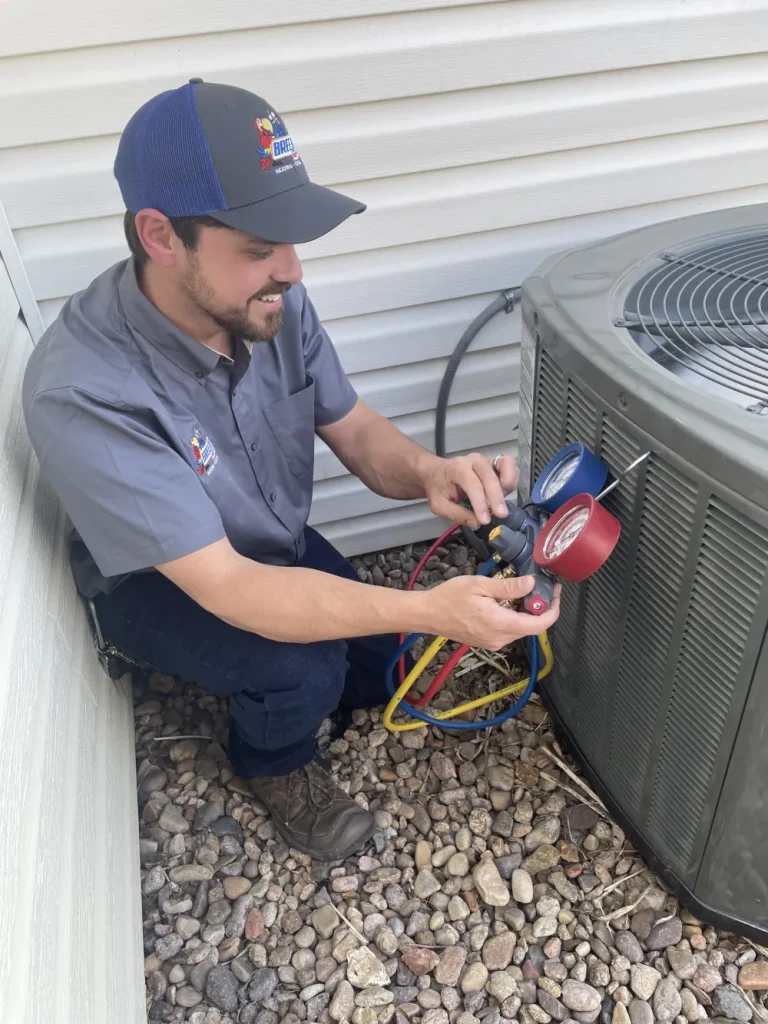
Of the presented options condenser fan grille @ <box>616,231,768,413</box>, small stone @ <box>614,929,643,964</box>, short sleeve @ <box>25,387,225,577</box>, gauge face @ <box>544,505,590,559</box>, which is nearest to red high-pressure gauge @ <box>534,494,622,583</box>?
gauge face @ <box>544,505,590,559</box>

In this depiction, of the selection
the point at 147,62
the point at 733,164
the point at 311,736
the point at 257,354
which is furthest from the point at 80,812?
the point at 733,164

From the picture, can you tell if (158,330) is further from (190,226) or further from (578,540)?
(578,540)

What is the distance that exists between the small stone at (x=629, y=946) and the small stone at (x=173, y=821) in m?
0.95

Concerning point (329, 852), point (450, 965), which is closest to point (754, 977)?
point (450, 965)

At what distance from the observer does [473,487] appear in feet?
5.02

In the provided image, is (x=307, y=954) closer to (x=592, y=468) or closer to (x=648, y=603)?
(x=648, y=603)

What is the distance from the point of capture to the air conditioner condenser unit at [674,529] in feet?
3.72

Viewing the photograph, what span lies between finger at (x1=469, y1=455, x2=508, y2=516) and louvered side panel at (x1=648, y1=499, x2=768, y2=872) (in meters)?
0.38

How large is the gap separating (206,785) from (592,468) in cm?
120

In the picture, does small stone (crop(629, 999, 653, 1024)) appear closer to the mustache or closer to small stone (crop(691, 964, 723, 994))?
small stone (crop(691, 964, 723, 994))

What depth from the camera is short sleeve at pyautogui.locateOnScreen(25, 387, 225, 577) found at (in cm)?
128

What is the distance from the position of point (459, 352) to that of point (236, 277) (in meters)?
0.96

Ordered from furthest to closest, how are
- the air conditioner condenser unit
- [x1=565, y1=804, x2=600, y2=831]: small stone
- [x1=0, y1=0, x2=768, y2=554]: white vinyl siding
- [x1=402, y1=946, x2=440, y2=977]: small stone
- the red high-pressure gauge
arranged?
[x1=565, y1=804, x2=600, y2=831]: small stone < [x1=0, y1=0, x2=768, y2=554]: white vinyl siding < [x1=402, y1=946, x2=440, y2=977]: small stone < the red high-pressure gauge < the air conditioner condenser unit

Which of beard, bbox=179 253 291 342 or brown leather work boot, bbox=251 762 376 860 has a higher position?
beard, bbox=179 253 291 342
